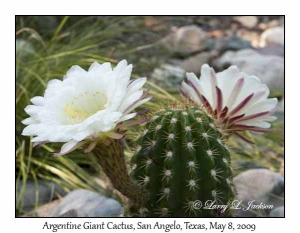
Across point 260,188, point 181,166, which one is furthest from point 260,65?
point 181,166

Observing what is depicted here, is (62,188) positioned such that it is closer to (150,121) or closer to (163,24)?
(150,121)

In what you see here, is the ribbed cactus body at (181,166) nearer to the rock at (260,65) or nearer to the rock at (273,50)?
the rock at (260,65)

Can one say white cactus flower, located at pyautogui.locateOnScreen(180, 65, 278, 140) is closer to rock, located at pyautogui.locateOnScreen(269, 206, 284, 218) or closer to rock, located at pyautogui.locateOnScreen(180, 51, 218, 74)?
rock, located at pyautogui.locateOnScreen(269, 206, 284, 218)

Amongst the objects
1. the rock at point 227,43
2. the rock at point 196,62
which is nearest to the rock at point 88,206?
the rock at point 196,62

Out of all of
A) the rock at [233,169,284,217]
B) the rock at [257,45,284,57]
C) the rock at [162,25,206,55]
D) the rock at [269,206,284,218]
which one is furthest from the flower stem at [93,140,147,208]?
the rock at [257,45,284,57]

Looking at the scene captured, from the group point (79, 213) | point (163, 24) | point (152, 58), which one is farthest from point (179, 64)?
point (79, 213)

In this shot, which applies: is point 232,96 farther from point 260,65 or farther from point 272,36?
point 272,36
